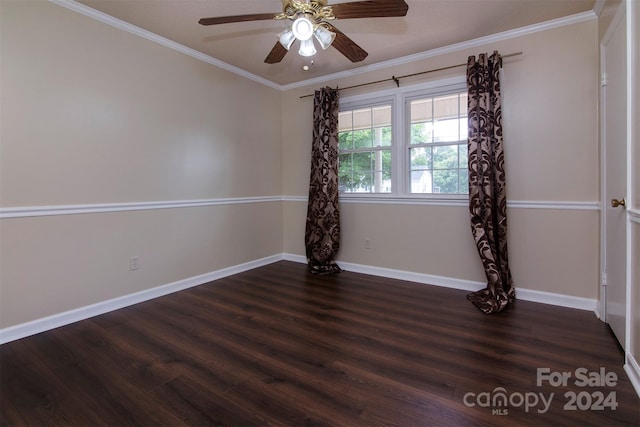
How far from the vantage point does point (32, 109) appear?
91.3 inches

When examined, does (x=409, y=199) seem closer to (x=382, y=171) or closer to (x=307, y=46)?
(x=382, y=171)

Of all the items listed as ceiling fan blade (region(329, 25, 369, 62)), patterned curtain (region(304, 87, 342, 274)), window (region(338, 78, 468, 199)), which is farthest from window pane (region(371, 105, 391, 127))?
ceiling fan blade (region(329, 25, 369, 62))

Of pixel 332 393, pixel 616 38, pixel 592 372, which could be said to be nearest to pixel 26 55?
pixel 332 393

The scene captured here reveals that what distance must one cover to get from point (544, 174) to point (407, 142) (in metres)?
1.37

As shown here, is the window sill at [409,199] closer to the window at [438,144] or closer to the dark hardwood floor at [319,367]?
the window at [438,144]

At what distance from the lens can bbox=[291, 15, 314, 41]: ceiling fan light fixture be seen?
1926mm

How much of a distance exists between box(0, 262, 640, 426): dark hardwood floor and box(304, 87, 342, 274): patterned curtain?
1.14m

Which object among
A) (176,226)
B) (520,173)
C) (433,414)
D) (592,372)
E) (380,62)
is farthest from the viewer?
(380,62)

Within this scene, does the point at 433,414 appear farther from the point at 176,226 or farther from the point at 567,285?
the point at 176,226

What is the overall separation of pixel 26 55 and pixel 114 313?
2083 mm

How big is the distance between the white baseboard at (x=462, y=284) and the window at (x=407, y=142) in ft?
2.95

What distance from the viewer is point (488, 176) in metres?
2.99

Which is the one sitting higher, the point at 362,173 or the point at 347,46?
the point at 347,46

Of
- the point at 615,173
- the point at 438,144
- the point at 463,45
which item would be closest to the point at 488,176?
the point at 438,144
